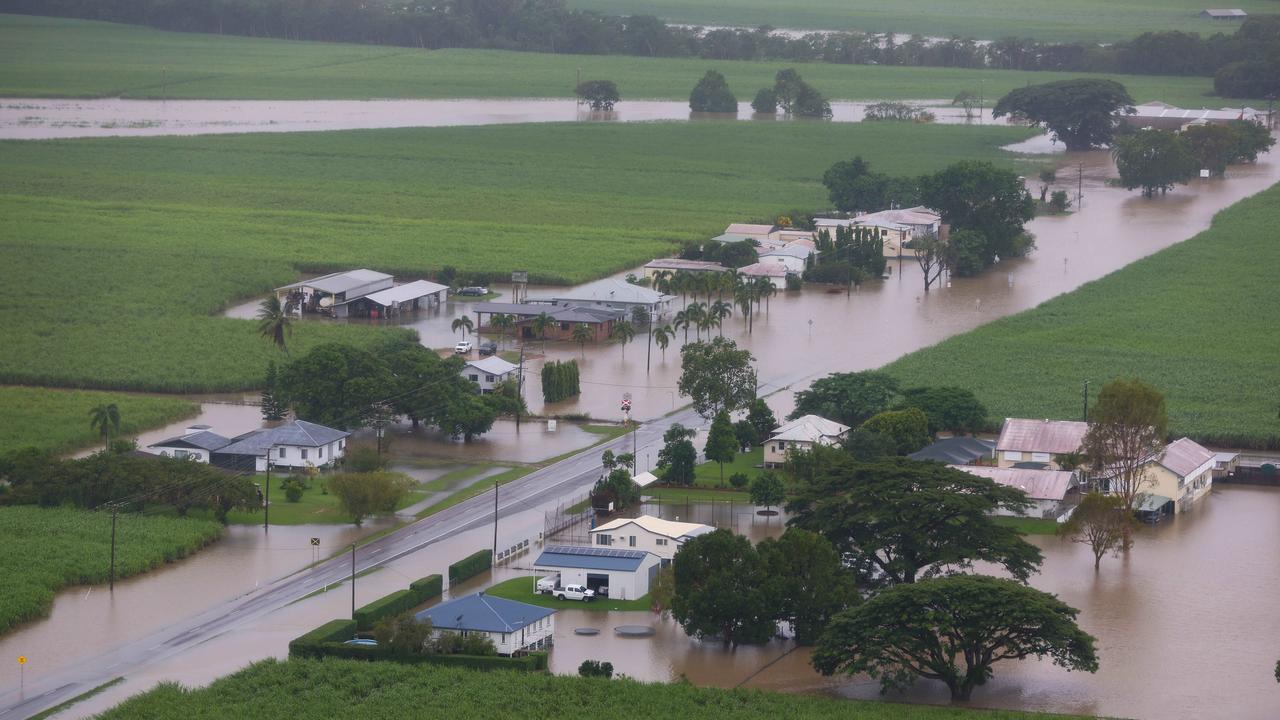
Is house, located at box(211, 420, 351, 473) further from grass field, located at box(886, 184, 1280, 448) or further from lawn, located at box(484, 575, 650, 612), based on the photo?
grass field, located at box(886, 184, 1280, 448)

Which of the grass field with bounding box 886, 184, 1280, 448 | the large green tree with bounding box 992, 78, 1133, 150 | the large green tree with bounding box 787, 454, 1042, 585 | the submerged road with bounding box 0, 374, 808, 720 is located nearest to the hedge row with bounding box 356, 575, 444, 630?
the submerged road with bounding box 0, 374, 808, 720

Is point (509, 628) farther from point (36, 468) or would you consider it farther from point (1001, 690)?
point (36, 468)

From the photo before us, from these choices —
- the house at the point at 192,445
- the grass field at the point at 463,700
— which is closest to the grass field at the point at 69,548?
the house at the point at 192,445

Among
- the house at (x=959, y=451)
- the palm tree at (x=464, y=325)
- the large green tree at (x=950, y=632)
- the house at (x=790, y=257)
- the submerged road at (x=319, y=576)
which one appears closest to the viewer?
the large green tree at (x=950, y=632)

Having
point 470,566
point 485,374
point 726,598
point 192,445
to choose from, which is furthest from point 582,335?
point 726,598

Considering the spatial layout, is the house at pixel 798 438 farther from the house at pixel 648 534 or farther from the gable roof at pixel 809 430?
the house at pixel 648 534

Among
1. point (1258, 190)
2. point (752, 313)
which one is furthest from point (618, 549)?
point (1258, 190)

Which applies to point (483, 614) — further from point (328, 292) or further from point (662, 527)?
point (328, 292)
